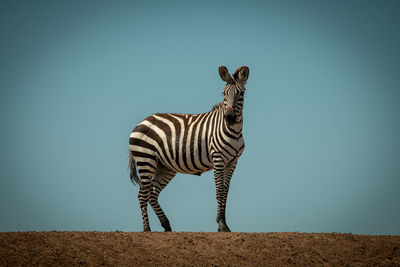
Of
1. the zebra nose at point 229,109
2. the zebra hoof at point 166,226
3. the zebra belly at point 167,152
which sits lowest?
the zebra hoof at point 166,226

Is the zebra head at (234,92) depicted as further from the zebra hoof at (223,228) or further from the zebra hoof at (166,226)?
the zebra hoof at (166,226)

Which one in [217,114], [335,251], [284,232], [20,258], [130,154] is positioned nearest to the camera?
[20,258]

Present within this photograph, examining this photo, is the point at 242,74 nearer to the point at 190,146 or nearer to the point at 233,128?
the point at 233,128

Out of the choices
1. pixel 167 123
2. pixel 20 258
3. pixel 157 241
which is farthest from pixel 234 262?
pixel 167 123

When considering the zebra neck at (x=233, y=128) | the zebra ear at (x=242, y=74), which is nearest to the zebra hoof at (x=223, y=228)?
the zebra neck at (x=233, y=128)

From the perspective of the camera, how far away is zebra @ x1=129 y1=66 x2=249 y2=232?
13.9 m

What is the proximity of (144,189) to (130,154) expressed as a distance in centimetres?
155

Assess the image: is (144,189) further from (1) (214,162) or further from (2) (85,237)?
(2) (85,237)

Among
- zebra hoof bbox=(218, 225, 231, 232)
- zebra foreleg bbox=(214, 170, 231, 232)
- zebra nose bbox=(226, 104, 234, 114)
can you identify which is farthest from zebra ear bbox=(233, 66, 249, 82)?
zebra hoof bbox=(218, 225, 231, 232)

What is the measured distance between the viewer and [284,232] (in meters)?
12.5

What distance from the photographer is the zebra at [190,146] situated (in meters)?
13.9

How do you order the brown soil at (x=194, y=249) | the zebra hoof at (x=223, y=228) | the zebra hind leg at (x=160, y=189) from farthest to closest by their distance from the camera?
1. the zebra hind leg at (x=160, y=189)
2. the zebra hoof at (x=223, y=228)
3. the brown soil at (x=194, y=249)

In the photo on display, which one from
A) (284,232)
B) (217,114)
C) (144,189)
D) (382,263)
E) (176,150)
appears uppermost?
(217,114)

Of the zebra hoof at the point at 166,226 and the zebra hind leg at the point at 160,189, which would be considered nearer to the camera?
the zebra hoof at the point at 166,226
